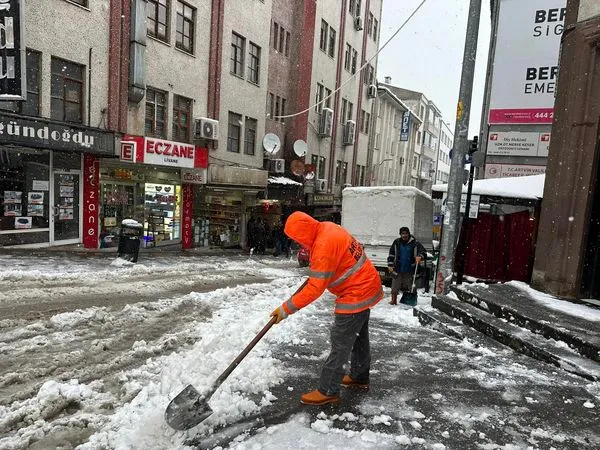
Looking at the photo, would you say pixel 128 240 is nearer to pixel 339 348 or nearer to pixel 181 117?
pixel 181 117

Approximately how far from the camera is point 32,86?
472 inches

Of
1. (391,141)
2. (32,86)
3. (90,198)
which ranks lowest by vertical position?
(90,198)

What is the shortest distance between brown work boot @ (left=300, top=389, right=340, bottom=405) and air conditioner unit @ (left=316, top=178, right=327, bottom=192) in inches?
887

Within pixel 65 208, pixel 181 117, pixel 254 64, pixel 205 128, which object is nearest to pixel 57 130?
pixel 65 208

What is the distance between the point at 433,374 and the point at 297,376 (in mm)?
1489

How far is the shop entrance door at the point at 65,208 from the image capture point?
1326 centimetres

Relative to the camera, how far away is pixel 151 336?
5.89 metres

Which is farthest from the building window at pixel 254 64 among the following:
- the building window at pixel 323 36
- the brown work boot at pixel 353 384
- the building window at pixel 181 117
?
the brown work boot at pixel 353 384

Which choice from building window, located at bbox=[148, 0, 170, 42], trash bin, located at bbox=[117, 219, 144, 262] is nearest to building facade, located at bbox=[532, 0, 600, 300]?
trash bin, located at bbox=[117, 219, 144, 262]

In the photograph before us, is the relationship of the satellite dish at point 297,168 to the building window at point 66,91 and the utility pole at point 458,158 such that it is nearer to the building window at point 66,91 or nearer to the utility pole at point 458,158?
the building window at point 66,91

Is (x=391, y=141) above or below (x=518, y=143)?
above

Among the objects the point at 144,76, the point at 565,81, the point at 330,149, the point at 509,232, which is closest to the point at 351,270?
the point at 565,81

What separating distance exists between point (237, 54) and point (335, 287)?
18627 mm

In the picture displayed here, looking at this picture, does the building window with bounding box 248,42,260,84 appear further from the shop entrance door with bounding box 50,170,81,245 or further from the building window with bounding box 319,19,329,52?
the shop entrance door with bounding box 50,170,81,245
